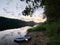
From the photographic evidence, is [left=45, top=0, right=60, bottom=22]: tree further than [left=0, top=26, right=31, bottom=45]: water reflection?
No

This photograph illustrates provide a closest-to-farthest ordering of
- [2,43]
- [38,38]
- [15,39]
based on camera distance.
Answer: [38,38]
[15,39]
[2,43]

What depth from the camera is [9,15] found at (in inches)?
419

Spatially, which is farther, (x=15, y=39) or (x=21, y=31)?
(x=21, y=31)

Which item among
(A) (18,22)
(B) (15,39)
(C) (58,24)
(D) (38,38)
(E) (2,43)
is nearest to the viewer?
(C) (58,24)

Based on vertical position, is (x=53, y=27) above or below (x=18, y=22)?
above

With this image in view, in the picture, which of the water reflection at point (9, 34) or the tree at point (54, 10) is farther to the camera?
the water reflection at point (9, 34)

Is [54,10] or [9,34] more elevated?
[54,10]

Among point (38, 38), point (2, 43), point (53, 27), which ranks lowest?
point (2, 43)

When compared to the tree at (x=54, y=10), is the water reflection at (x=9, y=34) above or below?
below

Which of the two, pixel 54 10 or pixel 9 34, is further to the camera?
pixel 9 34

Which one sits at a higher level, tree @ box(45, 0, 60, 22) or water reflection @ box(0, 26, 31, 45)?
tree @ box(45, 0, 60, 22)

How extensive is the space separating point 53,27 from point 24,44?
495 cm

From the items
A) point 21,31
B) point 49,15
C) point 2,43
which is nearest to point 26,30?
point 21,31

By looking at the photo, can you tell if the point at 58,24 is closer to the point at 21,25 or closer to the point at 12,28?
the point at 21,25
